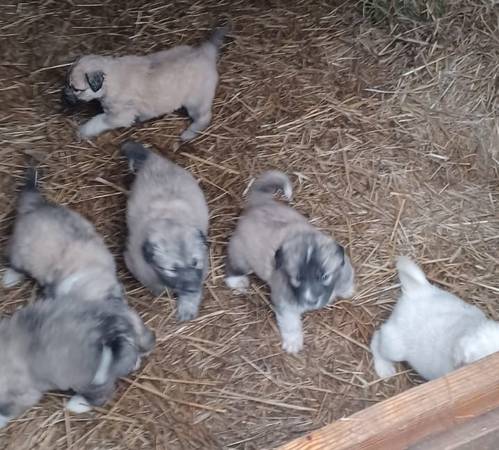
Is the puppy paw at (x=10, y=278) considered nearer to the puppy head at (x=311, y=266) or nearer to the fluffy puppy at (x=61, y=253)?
the fluffy puppy at (x=61, y=253)

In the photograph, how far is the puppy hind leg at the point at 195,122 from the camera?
454cm

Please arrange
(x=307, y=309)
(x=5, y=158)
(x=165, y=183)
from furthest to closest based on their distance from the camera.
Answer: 1. (x=5, y=158)
2. (x=165, y=183)
3. (x=307, y=309)

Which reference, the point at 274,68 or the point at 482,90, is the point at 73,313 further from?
the point at 482,90

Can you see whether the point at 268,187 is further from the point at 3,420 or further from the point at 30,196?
the point at 3,420

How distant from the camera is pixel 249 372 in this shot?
12.2 feet

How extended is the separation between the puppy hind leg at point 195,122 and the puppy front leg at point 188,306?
3.51ft

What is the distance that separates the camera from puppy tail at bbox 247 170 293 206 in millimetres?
4094

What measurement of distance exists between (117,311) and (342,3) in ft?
9.40

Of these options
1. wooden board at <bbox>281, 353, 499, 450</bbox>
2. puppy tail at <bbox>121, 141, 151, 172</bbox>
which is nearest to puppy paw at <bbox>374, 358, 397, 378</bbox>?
wooden board at <bbox>281, 353, 499, 450</bbox>

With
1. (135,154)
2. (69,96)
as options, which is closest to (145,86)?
(69,96)

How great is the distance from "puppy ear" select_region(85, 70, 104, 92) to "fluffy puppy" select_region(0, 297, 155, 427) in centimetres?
134

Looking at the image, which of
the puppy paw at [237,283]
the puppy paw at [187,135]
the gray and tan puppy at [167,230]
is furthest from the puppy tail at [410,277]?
the puppy paw at [187,135]

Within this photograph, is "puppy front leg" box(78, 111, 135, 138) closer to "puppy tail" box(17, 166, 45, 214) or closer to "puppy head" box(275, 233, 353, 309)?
"puppy tail" box(17, 166, 45, 214)

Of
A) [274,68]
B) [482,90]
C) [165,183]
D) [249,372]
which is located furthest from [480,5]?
[249,372]
